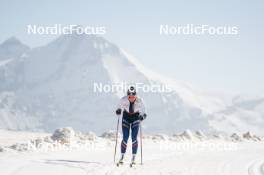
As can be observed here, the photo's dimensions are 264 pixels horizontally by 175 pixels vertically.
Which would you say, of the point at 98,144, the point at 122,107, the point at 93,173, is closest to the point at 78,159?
the point at 122,107

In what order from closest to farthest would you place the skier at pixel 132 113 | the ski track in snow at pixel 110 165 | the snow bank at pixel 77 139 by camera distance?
the ski track in snow at pixel 110 165 < the skier at pixel 132 113 < the snow bank at pixel 77 139

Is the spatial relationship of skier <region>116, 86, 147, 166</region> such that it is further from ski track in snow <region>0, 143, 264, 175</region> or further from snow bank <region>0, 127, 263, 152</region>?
snow bank <region>0, 127, 263, 152</region>

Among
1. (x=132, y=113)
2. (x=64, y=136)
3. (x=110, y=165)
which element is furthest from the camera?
(x=64, y=136)

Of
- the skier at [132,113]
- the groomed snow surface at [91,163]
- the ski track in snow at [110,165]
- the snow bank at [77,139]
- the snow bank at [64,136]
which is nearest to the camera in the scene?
the ski track in snow at [110,165]

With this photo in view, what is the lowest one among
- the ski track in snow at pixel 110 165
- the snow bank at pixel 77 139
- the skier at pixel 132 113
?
the ski track in snow at pixel 110 165

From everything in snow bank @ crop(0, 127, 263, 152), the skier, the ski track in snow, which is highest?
the skier

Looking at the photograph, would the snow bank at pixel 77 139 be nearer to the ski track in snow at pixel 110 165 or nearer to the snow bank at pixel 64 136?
the snow bank at pixel 64 136

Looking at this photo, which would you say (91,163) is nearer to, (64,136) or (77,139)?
(64,136)

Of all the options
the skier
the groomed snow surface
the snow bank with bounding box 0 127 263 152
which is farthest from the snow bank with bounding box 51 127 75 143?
the skier

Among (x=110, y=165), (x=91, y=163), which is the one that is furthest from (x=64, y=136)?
(x=110, y=165)

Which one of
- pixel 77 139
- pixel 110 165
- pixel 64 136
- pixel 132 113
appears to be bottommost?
pixel 110 165

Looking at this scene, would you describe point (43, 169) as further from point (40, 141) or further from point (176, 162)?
point (40, 141)

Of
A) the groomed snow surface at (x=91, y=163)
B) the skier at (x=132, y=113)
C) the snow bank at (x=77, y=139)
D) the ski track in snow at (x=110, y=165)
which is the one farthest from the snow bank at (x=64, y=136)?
the skier at (x=132, y=113)

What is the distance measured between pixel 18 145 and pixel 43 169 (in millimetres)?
7558
